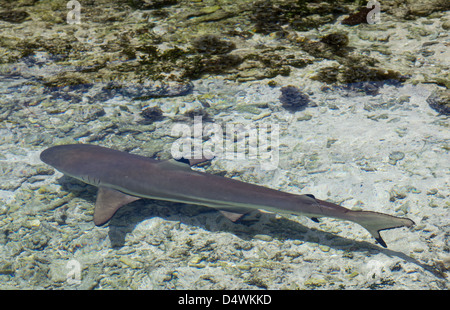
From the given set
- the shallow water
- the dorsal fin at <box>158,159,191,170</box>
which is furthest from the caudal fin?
the dorsal fin at <box>158,159,191,170</box>

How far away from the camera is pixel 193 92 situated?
6.61 meters

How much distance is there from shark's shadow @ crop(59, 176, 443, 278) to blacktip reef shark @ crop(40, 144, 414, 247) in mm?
287

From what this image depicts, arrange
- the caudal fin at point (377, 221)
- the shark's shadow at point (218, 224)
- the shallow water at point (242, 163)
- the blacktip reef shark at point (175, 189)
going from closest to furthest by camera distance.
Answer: the caudal fin at point (377, 221), the blacktip reef shark at point (175, 189), the shallow water at point (242, 163), the shark's shadow at point (218, 224)

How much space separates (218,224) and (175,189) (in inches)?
27.5

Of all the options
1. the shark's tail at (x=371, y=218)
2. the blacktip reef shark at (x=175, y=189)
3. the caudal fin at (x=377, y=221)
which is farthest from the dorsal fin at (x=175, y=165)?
the caudal fin at (x=377, y=221)

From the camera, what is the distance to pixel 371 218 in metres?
3.90

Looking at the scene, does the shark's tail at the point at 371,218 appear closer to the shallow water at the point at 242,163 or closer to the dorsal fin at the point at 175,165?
the shallow water at the point at 242,163

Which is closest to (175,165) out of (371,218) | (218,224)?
(218,224)

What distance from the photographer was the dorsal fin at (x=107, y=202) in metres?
4.46

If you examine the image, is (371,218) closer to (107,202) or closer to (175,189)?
(175,189)

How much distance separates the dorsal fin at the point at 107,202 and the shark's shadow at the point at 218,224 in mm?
243

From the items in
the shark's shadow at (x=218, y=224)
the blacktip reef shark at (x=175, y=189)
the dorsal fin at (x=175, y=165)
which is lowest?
the shark's shadow at (x=218, y=224)
